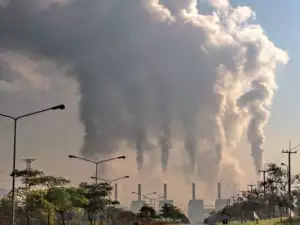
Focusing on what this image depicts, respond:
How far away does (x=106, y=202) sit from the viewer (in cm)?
11894

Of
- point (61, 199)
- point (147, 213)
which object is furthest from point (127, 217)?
point (61, 199)

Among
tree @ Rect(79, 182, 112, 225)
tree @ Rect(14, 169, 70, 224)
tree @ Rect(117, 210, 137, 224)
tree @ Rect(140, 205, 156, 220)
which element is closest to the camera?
tree @ Rect(14, 169, 70, 224)

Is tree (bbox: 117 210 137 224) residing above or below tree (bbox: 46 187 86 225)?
below

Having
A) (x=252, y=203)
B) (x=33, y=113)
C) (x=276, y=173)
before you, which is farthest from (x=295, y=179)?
(x=33, y=113)

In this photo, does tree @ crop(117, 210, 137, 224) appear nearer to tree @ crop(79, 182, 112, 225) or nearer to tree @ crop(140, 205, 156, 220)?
tree @ crop(140, 205, 156, 220)

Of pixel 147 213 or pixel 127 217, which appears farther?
pixel 147 213

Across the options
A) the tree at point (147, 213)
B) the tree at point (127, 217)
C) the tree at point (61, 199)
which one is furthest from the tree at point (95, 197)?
the tree at point (147, 213)

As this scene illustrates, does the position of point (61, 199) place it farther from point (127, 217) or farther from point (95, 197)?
point (127, 217)

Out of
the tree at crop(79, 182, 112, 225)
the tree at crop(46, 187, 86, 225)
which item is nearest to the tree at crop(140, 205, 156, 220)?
the tree at crop(79, 182, 112, 225)

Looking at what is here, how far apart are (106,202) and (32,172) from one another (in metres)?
31.7

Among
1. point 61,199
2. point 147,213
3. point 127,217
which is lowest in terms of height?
point 127,217

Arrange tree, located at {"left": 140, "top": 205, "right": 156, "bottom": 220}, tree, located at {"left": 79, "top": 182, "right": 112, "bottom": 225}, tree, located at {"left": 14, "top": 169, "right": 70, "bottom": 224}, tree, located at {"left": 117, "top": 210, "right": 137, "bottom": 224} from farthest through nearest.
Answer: tree, located at {"left": 140, "top": 205, "right": 156, "bottom": 220} < tree, located at {"left": 117, "top": 210, "right": 137, "bottom": 224} < tree, located at {"left": 79, "top": 182, "right": 112, "bottom": 225} < tree, located at {"left": 14, "top": 169, "right": 70, "bottom": 224}

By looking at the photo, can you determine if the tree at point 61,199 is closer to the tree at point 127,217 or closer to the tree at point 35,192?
the tree at point 35,192

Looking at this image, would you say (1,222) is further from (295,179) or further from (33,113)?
(295,179)
